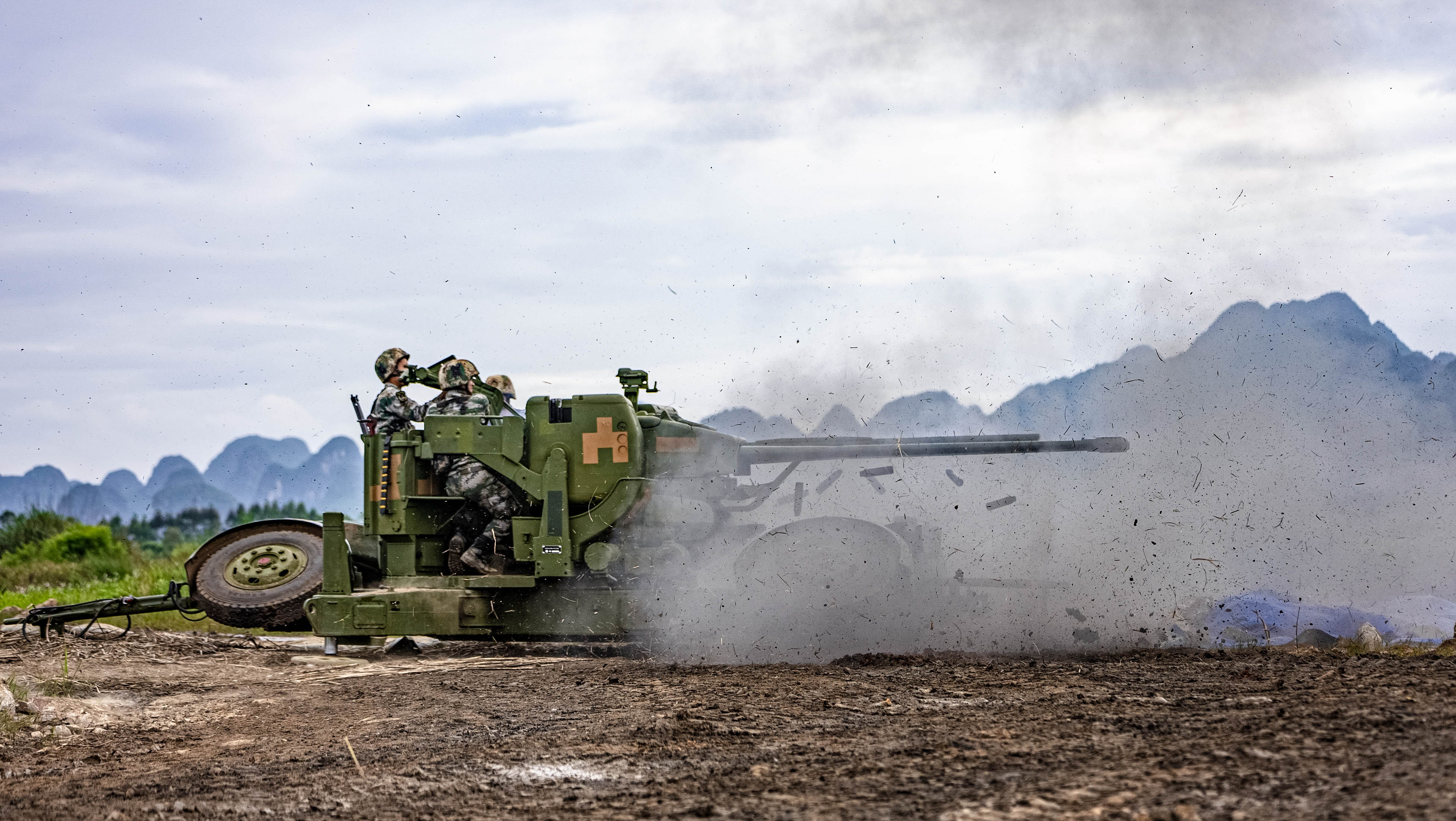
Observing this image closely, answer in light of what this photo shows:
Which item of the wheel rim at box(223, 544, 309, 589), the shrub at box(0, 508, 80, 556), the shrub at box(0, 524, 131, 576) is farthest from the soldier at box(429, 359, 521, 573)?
the shrub at box(0, 508, 80, 556)

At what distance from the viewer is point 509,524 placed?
1205 cm

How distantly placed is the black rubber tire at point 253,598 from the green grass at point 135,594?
0.54 metres

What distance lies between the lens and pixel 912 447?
11.9 m

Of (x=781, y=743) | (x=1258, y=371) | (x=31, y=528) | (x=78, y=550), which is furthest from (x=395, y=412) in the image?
(x=31, y=528)

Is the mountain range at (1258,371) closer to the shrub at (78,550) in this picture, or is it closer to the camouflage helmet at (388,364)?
the camouflage helmet at (388,364)

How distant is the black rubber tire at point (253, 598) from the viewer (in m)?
13.4

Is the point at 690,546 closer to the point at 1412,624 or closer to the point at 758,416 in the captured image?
the point at 758,416

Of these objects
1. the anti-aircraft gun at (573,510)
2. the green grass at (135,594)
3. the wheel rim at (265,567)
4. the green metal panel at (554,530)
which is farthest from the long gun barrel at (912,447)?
→ the green grass at (135,594)

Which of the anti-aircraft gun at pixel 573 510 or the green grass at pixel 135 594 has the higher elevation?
the anti-aircraft gun at pixel 573 510

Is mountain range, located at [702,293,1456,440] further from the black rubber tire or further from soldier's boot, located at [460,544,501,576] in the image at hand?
the black rubber tire

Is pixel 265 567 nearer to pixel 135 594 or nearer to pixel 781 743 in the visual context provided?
pixel 135 594

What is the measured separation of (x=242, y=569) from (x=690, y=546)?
5.46 m

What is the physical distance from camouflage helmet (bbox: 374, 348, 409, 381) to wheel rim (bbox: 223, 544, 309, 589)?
2481mm

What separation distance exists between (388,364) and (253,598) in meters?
2.99
